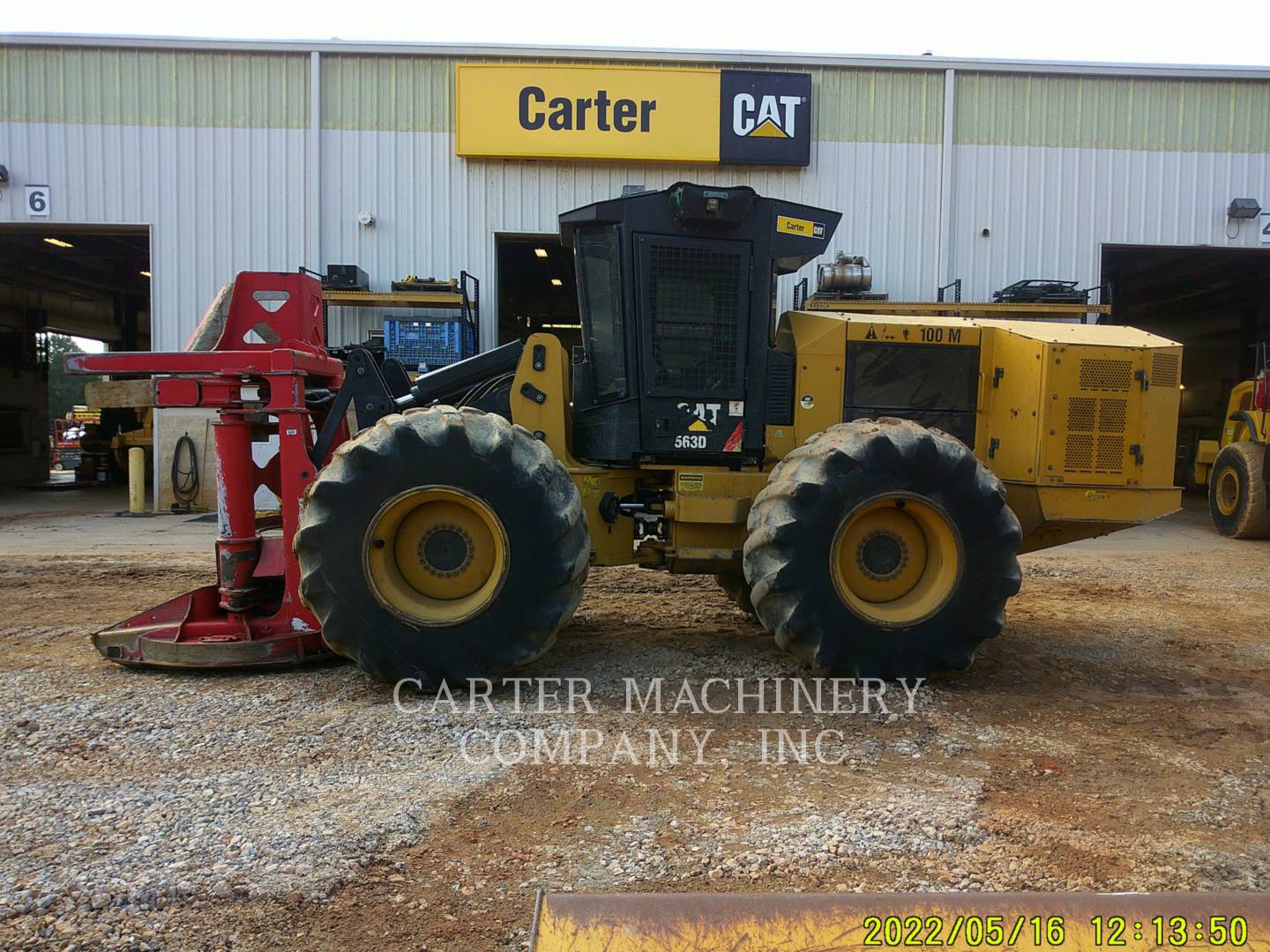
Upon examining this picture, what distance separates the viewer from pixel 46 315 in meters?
26.5

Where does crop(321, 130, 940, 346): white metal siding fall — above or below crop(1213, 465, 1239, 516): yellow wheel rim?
above

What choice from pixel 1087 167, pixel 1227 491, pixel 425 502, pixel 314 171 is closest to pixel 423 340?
pixel 314 171

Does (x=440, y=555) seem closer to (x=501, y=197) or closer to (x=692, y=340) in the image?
(x=692, y=340)

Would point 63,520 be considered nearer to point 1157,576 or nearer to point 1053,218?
point 1157,576

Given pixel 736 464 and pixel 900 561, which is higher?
pixel 736 464

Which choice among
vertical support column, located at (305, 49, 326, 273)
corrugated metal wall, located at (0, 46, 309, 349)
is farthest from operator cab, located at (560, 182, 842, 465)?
corrugated metal wall, located at (0, 46, 309, 349)

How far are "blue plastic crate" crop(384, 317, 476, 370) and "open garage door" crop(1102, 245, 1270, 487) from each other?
1296cm

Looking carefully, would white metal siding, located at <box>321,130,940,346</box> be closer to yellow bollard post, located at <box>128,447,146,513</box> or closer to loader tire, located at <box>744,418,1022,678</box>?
yellow bollard post, located at <box>128,447,146,513</box>

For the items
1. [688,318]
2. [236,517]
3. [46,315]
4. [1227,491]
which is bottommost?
[1227,491]

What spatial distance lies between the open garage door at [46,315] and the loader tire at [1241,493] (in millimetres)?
22086

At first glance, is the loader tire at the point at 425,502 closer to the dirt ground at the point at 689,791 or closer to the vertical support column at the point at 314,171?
the dirt ground at the point at 689,791

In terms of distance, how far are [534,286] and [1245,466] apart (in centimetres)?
Result: 1490

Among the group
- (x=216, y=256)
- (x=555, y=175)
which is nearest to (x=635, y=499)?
(x=555, y=175)
